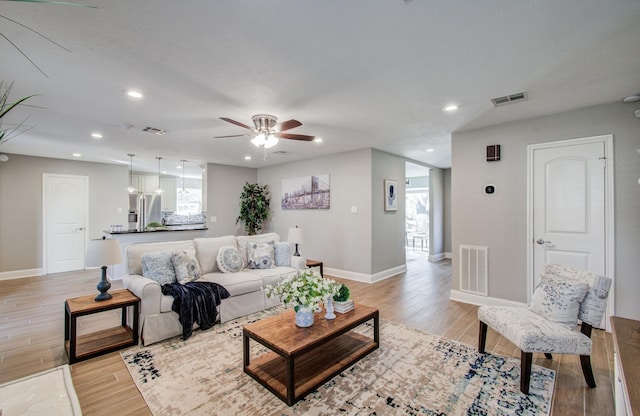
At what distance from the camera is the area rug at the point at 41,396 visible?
73.0 inches

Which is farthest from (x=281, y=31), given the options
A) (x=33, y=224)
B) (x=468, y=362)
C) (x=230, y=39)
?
(x=33, y=224)

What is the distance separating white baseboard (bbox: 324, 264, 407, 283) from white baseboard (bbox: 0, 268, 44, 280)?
5.91 m

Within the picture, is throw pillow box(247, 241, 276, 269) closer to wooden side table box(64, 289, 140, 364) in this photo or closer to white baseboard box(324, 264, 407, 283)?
wooden side table box(64, 289, 140, 364)

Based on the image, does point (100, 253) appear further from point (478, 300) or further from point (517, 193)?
point (517, 193)

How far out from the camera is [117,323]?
3506mm

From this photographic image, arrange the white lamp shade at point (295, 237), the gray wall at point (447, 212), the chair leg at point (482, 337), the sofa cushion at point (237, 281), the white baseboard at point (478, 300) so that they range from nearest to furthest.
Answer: the chair leg at point (482, 337) < the sofa cushion at point (237, 281) < the white baseboard at point (478, 300) < the white lamp shade at point (295, 237) < the gray wall at point (447, 212)

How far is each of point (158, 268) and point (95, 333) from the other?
2.89ft

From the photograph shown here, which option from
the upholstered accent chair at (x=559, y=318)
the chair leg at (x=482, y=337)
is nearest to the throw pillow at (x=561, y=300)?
the upholstered accent chair at (x=559, y=318)

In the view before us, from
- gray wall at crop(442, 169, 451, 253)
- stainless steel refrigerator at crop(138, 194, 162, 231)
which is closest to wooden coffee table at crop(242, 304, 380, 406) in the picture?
gray wall at crop(442, 169, 451, 253)

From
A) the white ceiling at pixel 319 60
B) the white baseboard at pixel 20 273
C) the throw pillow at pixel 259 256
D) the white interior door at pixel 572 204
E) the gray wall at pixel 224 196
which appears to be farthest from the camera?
the gray wall at pixel 224 196

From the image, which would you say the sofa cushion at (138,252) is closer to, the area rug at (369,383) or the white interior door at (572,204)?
the area rug at (369,383)

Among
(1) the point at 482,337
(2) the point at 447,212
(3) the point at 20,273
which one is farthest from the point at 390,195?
(3) the point at 20,273

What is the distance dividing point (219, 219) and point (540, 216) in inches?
245

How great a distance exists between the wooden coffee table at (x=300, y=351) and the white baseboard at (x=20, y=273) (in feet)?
20.5
